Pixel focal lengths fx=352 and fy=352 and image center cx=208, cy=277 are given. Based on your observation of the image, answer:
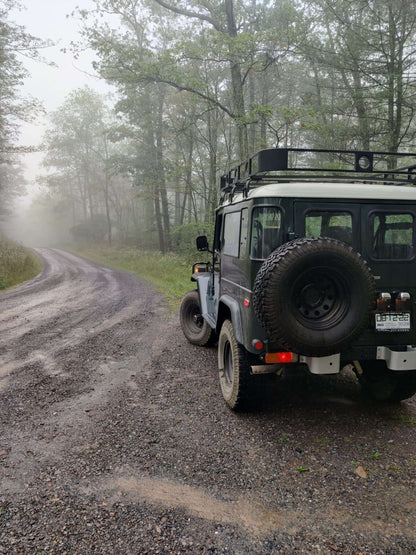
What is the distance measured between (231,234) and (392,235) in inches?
70.5

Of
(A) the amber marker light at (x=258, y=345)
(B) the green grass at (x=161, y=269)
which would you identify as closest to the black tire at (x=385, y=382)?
(A) the amber marker light at (x=258, y=345)

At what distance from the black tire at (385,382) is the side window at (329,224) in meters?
1.34

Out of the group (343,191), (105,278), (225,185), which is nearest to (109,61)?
(105,278)

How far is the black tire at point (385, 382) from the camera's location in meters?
3.74

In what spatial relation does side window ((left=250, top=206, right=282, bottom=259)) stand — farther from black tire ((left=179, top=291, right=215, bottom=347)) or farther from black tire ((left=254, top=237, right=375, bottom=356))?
black tire ((left=179, top=291, right=215, bottom=347))

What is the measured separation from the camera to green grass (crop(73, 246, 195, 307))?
12.4 m

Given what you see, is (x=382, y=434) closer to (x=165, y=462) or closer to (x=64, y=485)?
(x=165, y=462)

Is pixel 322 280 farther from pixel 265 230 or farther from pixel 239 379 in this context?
pixel 239 379

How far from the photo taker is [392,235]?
11.7ft

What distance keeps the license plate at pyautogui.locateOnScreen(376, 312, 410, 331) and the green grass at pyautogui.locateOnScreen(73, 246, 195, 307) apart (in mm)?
7140

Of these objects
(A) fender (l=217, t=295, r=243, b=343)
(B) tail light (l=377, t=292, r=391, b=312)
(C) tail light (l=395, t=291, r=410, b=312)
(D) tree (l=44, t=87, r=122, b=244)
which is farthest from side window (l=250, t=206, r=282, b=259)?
(D) tree (l=44, t=87, r=122, b=244)

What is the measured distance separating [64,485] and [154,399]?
1.64m

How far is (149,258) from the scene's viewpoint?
2117 cm

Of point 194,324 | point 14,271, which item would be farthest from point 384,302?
point 14,271
